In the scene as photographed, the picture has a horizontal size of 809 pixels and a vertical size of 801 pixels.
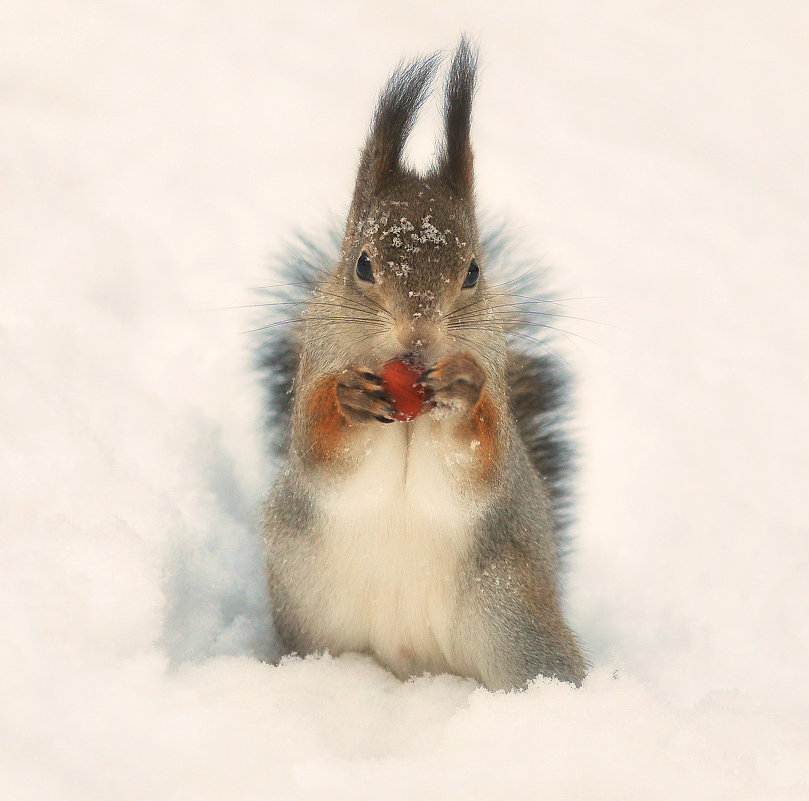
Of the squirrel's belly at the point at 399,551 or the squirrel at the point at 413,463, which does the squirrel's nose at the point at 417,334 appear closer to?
the squirrel at the point at 413,463

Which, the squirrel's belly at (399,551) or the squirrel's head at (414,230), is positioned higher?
the squirrel's head at (414,230)

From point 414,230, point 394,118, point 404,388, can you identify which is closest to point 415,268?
point 414,230

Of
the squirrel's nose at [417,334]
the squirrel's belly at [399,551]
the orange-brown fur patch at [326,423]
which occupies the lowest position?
the squirrel's belly at [399,551]

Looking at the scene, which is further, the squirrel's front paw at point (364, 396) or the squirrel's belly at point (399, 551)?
the squirrel's belly at point (399, 551)

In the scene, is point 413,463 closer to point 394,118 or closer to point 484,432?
point 484,432

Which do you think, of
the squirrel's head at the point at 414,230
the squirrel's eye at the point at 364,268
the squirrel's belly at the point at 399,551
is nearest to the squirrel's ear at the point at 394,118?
the squirrel's head at the point at 414,230

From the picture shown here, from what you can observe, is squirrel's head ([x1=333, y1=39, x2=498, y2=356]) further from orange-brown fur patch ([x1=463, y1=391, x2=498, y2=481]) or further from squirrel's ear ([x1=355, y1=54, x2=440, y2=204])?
orange-brown fur patch ([x1=463, y1=391, x2=498, y2=481])

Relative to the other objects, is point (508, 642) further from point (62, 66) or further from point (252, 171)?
point (62, 66)

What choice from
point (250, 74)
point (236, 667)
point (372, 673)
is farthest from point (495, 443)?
point (250, 74)
